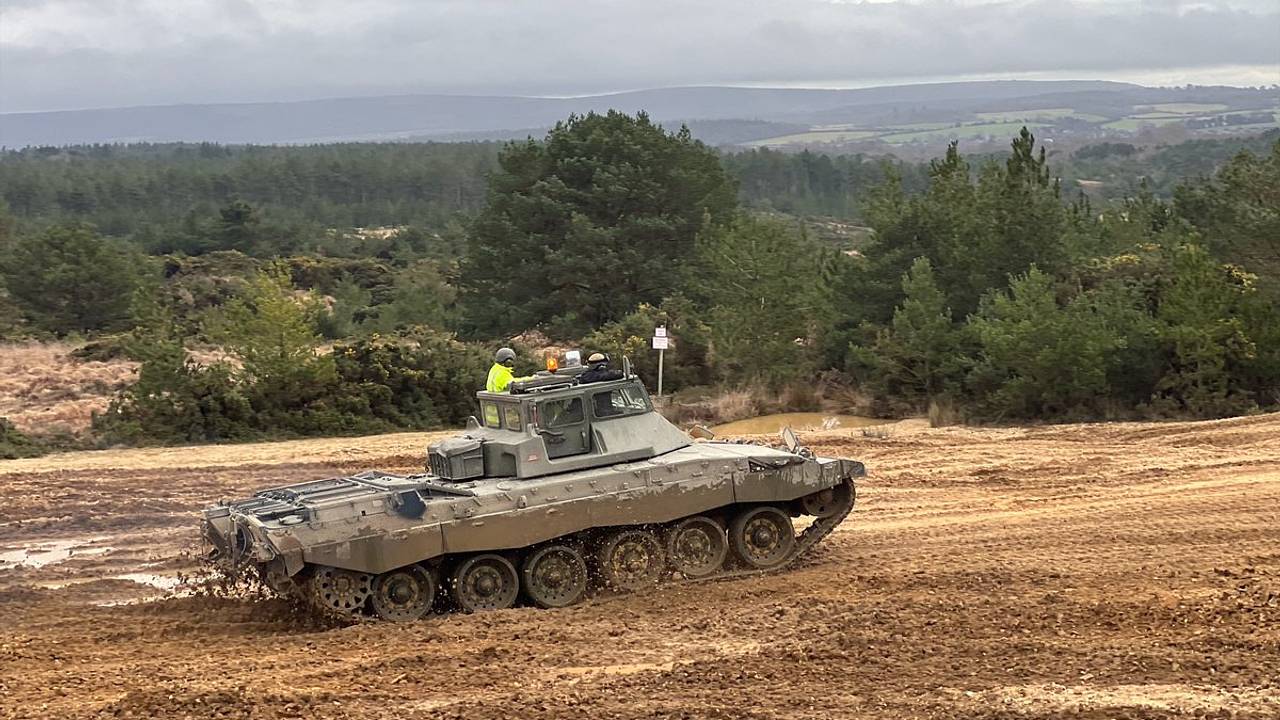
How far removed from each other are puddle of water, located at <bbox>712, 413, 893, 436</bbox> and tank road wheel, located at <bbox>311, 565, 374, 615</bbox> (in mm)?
13634

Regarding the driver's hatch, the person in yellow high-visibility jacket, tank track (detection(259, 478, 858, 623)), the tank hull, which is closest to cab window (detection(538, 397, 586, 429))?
the driver's hatch

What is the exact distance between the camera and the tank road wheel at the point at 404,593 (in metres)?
12.4

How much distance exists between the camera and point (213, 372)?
25.9 m

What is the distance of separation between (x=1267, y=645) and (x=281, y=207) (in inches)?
3230

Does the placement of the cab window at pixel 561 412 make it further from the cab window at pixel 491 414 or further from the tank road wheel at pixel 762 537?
the tank road wheel at pixel 762 537

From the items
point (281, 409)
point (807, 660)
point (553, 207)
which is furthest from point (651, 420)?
point (553, 207)

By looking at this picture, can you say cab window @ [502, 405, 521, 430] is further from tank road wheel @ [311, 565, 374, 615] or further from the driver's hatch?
tank road wheel @ [311, 565, 374, 615]

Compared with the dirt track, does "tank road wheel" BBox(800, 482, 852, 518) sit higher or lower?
higher

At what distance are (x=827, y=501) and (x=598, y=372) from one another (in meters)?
2.75

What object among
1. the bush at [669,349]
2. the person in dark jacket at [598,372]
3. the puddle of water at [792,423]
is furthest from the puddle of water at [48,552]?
the bush at [669,349]

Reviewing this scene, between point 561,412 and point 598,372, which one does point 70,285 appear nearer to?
point 598,372

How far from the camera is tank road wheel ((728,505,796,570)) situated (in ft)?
46.3

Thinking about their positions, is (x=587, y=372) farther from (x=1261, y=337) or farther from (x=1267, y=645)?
(x=1261, y=337)

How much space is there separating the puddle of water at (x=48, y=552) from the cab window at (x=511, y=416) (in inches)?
212
